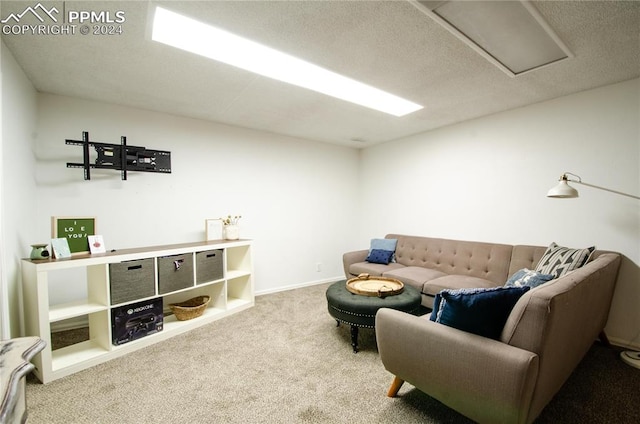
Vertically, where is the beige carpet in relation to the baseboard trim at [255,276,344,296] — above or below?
above

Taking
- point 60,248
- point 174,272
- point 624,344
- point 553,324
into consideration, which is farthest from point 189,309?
point 624,344

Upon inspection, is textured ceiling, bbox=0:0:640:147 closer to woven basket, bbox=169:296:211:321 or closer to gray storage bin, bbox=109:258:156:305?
gray storage bin, bbox=109:258:156:305

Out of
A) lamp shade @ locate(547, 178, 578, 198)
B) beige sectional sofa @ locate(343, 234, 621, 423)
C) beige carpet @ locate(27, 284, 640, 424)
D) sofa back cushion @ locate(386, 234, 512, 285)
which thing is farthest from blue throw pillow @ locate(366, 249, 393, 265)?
beige sectional sofa @ locate(343, 234, 621, 423)

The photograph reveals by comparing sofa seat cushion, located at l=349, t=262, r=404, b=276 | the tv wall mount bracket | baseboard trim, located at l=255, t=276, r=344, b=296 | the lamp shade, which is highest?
the tv wall mount bracket

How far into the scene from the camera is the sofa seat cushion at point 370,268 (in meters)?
3.42

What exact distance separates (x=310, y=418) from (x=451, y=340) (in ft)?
3.04

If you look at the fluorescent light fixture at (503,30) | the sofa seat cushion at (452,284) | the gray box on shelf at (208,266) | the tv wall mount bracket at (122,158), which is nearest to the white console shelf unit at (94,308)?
the gray box on shelf at (208,266)

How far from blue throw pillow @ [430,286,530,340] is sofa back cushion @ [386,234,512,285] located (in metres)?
1.83

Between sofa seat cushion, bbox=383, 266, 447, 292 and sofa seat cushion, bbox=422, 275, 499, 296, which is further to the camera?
sofa seat cushion, bbox=383, 266, 447, 292

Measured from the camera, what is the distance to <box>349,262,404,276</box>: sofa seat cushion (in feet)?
11.2

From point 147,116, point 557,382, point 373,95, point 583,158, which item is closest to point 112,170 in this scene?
point 147,116

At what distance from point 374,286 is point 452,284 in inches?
34.0

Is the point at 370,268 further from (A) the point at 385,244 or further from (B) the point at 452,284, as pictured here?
(B) the point at 452,284

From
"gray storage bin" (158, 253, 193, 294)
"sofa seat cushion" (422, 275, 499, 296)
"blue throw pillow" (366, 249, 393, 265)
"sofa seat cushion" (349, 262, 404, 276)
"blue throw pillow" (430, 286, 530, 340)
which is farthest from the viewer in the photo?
"blue throw pillow" (366, 249, 393, 265)
